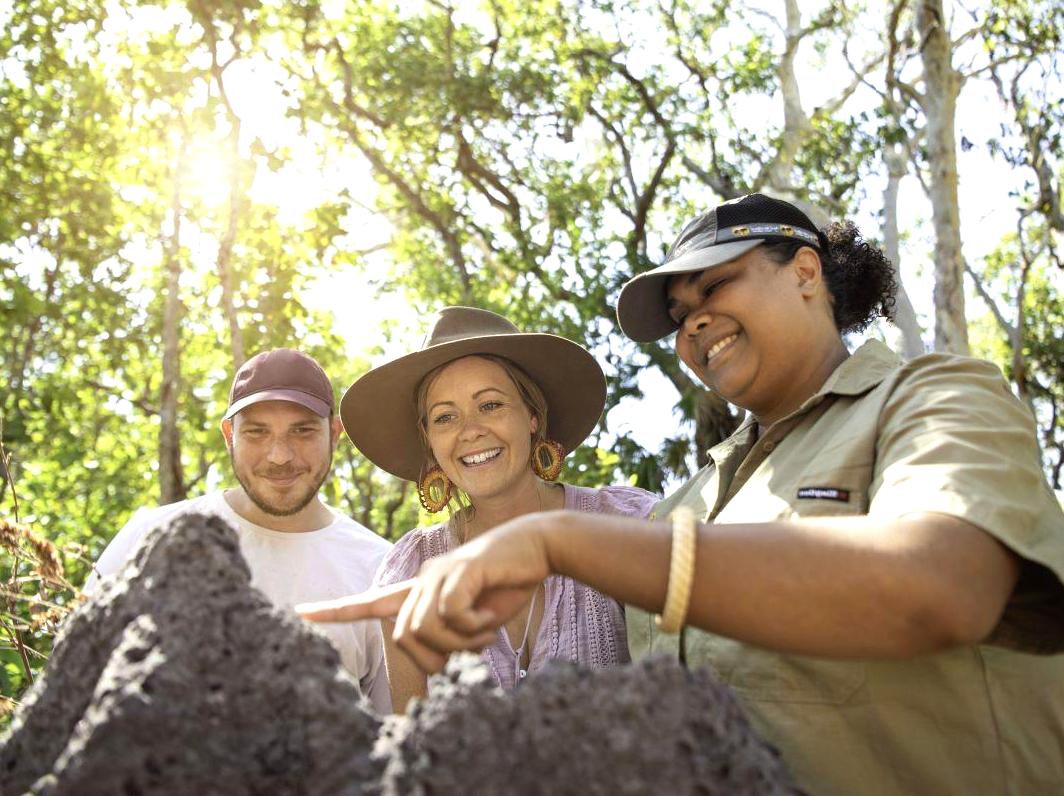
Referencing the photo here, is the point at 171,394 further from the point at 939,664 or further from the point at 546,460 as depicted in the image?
the point at 939,664

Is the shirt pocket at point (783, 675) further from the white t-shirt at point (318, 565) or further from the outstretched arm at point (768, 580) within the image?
the white t-shirt at point (318, 565)

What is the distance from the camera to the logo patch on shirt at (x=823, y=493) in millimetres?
1755

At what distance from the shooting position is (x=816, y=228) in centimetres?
253

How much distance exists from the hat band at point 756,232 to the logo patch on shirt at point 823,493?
76 cm

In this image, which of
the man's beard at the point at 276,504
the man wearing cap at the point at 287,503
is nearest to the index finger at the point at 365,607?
the man wearing cap at the point at 287,503

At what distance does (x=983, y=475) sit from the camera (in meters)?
1.48

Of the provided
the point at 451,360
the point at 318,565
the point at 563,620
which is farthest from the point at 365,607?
the point at 318,565

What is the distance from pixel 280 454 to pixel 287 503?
21cm

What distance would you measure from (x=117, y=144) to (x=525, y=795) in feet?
29.6

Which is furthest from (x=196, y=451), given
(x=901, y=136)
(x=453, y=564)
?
(x=453, y=564)

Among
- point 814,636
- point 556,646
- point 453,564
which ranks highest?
point 453,564

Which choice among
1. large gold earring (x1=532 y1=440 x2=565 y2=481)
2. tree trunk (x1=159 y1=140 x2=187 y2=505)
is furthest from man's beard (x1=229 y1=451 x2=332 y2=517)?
tree trunk (x1=159 y1=140 x2=187 y2=505)

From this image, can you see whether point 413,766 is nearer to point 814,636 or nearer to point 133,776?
point 133,776

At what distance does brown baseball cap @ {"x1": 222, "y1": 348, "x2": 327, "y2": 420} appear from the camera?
164 inches
